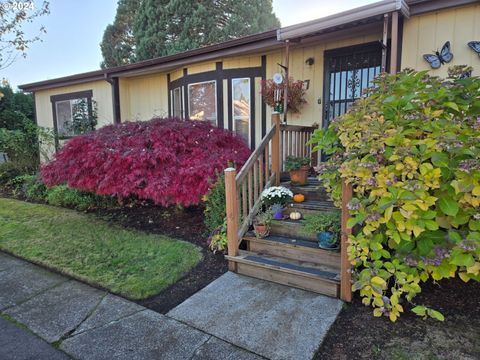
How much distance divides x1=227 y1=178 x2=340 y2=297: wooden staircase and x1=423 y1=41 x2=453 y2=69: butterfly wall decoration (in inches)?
99.8

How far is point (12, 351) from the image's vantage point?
219 centimetres

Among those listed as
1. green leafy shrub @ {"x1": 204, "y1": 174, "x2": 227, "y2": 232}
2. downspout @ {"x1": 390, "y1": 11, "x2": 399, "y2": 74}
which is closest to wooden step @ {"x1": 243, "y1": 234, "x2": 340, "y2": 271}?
green leafy shrub @ {"x1": 204, "y1": 174, "x2": 227, "y2": 232}

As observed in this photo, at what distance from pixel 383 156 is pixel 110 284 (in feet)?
9.19

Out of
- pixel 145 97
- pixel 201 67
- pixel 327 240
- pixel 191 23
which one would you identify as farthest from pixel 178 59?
pixel 191 23

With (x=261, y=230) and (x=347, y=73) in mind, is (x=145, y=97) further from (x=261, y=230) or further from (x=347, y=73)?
(x=261, y=230)

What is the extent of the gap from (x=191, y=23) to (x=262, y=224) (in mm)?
15921

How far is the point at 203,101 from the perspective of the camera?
24.2 ft

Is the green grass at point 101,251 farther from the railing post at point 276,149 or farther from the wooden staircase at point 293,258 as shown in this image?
the railing post at point 276,149

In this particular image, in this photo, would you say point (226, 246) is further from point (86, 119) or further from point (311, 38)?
point (86, 119)

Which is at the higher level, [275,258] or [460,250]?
[460,250]

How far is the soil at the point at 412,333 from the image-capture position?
2.03 metres

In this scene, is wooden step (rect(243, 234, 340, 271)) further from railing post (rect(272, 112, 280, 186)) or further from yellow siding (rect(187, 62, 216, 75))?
yellow siding (rect(187, 62, 216, 75))

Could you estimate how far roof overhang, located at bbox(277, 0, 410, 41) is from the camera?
3857 mm

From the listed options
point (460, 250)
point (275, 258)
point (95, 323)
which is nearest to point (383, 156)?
point (460, 250)
